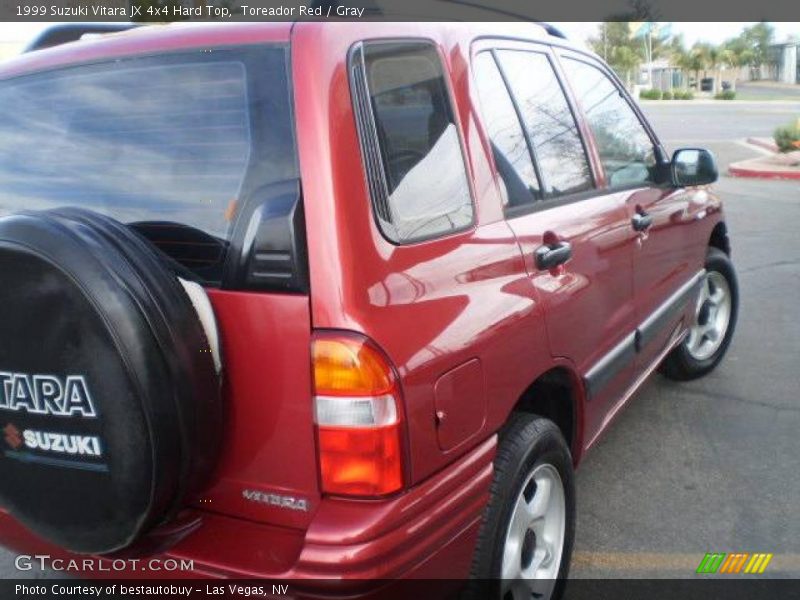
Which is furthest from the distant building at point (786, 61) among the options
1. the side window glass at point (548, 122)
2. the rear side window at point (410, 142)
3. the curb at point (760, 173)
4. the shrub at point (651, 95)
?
the rear side window at point (410, 142)

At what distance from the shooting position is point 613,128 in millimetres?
3578

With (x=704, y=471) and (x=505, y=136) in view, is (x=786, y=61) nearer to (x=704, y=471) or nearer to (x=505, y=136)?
(x=704, y=471)

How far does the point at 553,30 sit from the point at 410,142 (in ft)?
4.86

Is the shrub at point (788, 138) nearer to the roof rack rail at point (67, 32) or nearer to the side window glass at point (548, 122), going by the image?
the side window glass at point (548, 122)

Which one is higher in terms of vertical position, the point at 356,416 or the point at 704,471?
the point at 356,416

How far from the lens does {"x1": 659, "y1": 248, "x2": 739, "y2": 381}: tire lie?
4.71m

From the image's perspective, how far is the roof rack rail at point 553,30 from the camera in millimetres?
3252

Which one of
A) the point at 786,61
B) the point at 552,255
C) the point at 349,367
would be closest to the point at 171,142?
the point at 349,367

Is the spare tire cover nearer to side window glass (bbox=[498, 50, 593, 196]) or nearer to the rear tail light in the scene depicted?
the rear tail light

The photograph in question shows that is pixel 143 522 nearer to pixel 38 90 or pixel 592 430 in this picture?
pixel 38 90

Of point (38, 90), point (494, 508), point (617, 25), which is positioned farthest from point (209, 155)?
point (617, 25)

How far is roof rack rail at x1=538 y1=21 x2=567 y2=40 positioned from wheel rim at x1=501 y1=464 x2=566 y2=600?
1779 mm

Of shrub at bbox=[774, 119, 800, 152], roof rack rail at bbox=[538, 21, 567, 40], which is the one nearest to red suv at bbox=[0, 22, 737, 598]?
roof rack rail at bbox=[538, 21, 567, 40]

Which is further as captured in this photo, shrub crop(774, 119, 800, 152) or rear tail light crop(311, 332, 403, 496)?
shrub crop(774, 119, 800, 152)
